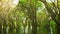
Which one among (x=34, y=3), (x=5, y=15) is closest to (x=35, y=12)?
(x=34, y=3)

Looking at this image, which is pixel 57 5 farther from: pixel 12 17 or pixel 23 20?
pixel 12 17

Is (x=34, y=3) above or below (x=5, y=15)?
above

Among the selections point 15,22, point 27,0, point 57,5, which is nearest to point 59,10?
point 57,5

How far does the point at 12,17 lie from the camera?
205cm

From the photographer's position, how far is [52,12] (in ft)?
6.69

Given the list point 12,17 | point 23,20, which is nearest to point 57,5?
point 23,20

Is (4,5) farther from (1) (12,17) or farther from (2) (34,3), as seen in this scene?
(2) (34,3)

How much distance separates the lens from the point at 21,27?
204 centimetres

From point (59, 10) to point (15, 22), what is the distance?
0.61m

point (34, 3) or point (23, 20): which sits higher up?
point (34, 3)

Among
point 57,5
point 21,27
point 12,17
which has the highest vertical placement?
point 57,5

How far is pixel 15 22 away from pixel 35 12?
298 millimetres

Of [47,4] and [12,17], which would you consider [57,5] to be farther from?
[12,17]

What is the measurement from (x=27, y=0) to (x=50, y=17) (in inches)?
15.0
